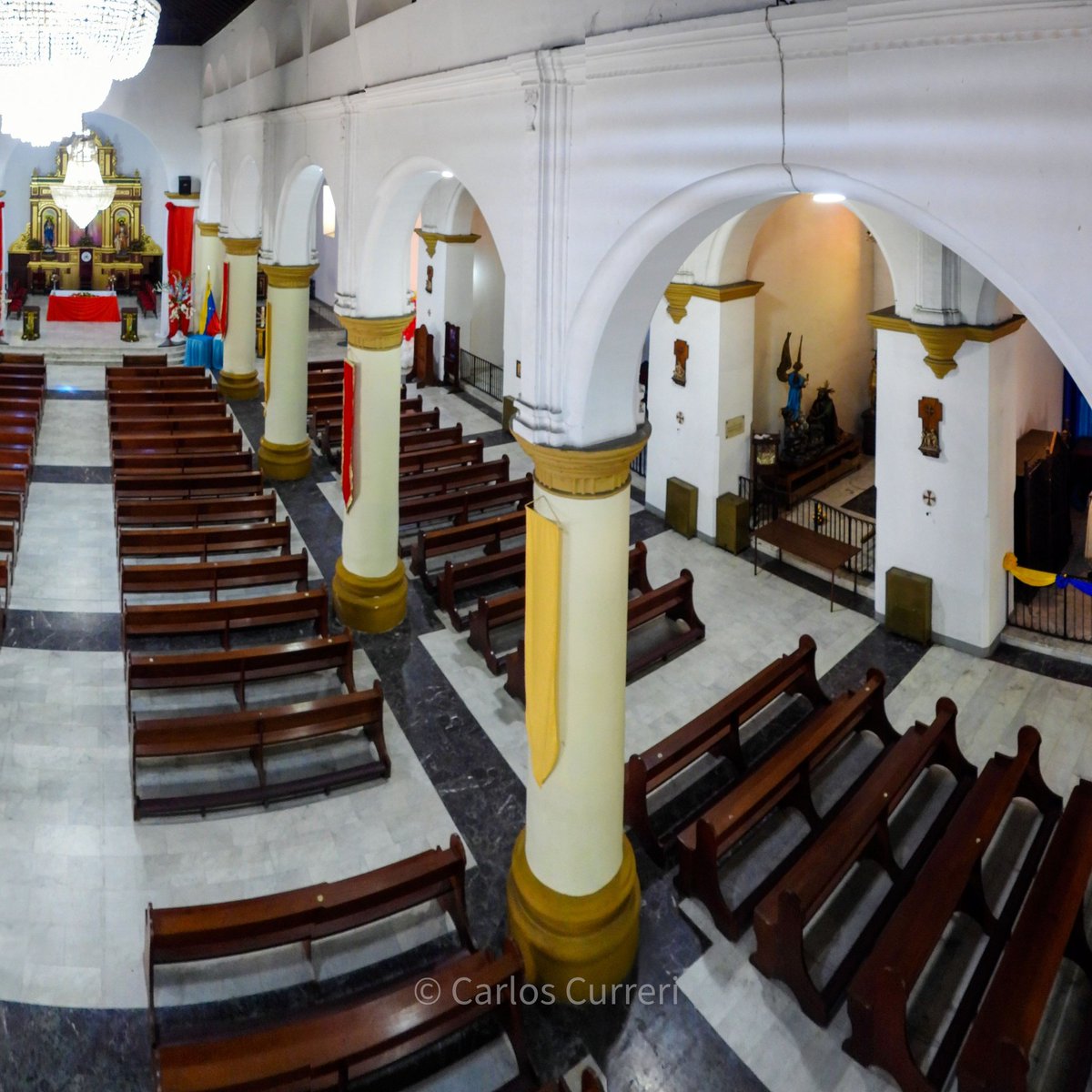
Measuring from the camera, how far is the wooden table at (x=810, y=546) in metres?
11.1

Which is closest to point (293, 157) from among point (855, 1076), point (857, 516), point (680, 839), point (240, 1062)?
point (857, 516)

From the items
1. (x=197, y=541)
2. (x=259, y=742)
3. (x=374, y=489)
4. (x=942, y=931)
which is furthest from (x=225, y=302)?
(x=942, y=931)

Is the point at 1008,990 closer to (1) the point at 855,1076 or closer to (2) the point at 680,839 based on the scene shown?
(1) the point at 855,1076

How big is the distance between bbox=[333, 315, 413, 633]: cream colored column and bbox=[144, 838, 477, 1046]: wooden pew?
4.54m

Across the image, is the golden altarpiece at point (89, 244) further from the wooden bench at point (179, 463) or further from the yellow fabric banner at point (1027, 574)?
the yellow fabric banner at point (1027, 574)

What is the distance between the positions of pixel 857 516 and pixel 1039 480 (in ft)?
7.17

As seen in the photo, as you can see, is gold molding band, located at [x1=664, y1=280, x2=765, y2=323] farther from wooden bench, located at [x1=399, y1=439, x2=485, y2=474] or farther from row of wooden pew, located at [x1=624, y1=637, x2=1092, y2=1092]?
row of wooden pew, located at [x1=624, y1=637, x2=1092, y2=1092]

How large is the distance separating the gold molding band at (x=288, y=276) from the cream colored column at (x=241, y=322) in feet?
13.5

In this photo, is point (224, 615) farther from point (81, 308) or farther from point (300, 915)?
point (81, 308)

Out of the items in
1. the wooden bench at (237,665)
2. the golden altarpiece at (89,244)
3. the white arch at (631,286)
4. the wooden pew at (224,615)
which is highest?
the golden altarpiece at (89,244)

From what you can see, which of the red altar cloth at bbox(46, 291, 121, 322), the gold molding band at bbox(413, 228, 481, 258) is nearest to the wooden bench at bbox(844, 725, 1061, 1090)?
the gold molding band at bbox(413, 228, 481, 258)

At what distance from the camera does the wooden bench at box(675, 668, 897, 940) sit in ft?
20.5

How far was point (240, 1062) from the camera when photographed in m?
4.66

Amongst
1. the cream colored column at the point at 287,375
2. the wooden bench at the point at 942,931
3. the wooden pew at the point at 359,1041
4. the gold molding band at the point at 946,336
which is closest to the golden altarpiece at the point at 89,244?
the cream colored column at the point at 287,375
